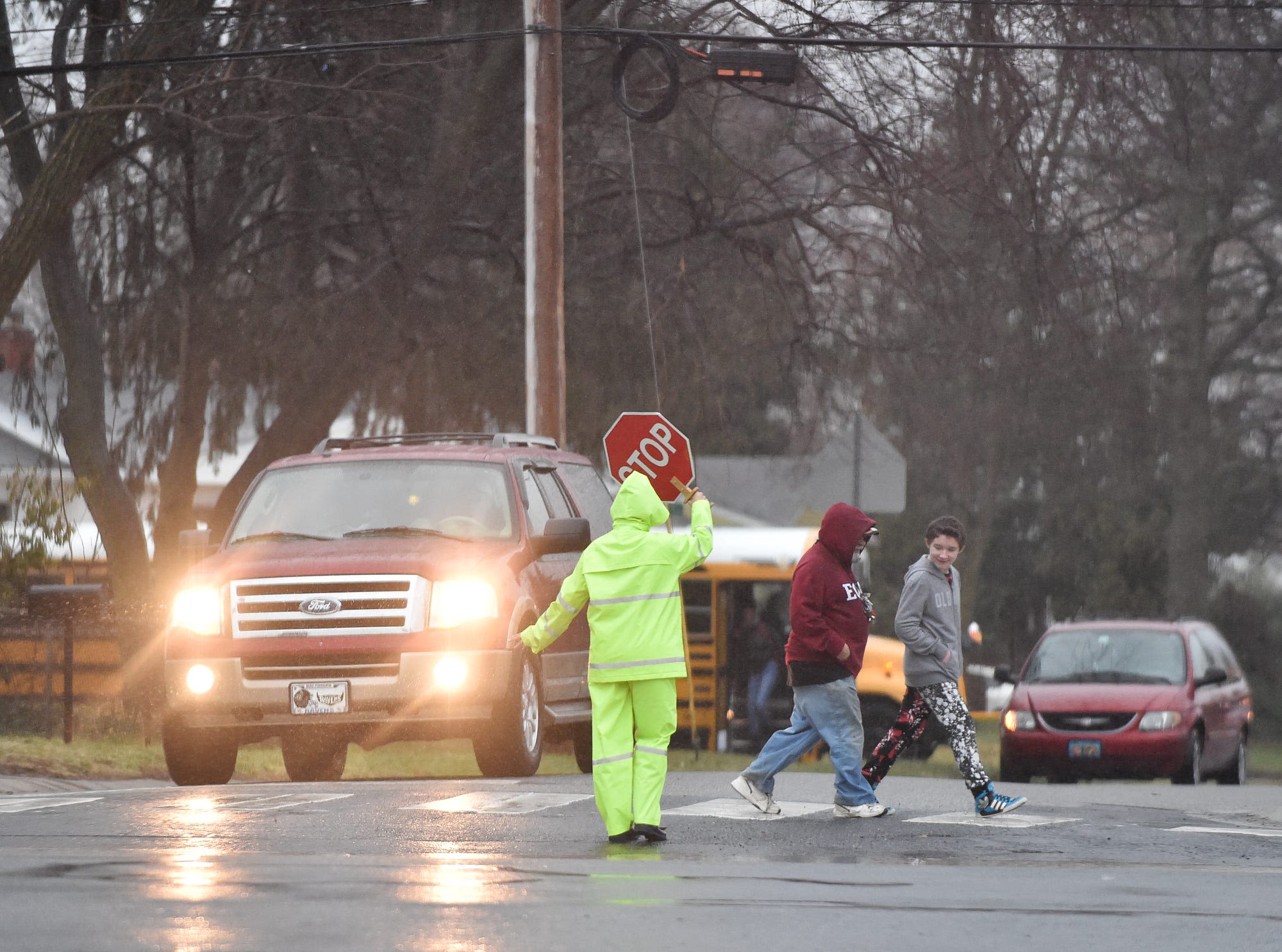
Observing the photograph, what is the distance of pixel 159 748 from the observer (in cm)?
1698

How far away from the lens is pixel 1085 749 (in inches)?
744

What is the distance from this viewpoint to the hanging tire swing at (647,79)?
1861 cm

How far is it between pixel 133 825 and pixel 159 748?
267 inches

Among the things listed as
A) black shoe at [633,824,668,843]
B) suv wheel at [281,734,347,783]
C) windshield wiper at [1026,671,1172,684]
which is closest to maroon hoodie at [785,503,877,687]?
black shoe at [633,824,668,843]

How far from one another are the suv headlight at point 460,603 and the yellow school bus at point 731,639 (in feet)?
37.9

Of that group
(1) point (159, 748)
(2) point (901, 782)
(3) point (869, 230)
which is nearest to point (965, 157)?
(3) point (869, 230)

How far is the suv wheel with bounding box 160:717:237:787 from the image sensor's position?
43.4ft

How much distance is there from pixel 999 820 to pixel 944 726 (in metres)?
0.56

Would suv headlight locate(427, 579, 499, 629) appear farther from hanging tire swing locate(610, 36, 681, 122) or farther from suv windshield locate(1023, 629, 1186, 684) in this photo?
suv windshield locate(1023, 629, 1186, 684)

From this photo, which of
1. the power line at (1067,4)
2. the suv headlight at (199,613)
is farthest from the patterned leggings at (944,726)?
the power line at (1067,4)

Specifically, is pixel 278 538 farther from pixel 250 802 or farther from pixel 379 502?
pixel 250 802

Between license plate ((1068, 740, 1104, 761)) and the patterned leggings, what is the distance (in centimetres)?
720

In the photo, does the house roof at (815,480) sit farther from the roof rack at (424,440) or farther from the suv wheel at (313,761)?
the suv wheel at (313,761)

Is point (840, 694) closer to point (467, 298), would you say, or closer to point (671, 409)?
point (467, 298)
